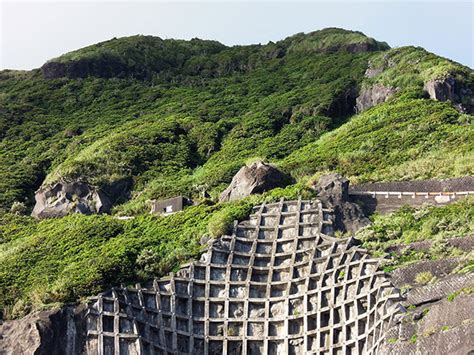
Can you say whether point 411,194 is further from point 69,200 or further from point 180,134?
point 180,134

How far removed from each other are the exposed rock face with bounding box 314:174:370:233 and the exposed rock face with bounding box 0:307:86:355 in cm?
1244

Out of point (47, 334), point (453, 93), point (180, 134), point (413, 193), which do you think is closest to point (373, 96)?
point (453, 93)

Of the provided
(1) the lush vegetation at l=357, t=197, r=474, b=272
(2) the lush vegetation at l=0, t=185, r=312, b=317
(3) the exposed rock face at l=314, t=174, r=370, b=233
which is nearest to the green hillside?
(2) the lush vegetation at l=0, t=185, r=312, b=317

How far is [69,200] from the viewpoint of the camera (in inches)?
1837

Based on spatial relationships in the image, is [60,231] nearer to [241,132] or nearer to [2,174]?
[2,174]

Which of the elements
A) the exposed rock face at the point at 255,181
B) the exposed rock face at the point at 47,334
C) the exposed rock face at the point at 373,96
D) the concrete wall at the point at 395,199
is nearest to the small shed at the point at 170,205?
the exposed rock face at the point at 255,181

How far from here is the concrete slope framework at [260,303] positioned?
29.4m

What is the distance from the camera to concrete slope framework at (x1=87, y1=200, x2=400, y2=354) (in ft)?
96.3

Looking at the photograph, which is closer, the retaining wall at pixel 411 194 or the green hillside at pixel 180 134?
the green hillside at pixel 180 134

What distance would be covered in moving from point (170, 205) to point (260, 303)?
1208 centimetres

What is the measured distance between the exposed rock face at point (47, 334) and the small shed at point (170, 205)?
12293mm

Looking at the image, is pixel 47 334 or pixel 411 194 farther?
pixel 411 194

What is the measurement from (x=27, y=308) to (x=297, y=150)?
27201 mm

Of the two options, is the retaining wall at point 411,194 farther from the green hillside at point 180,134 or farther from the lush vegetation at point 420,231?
the green hillside at point 180,134
